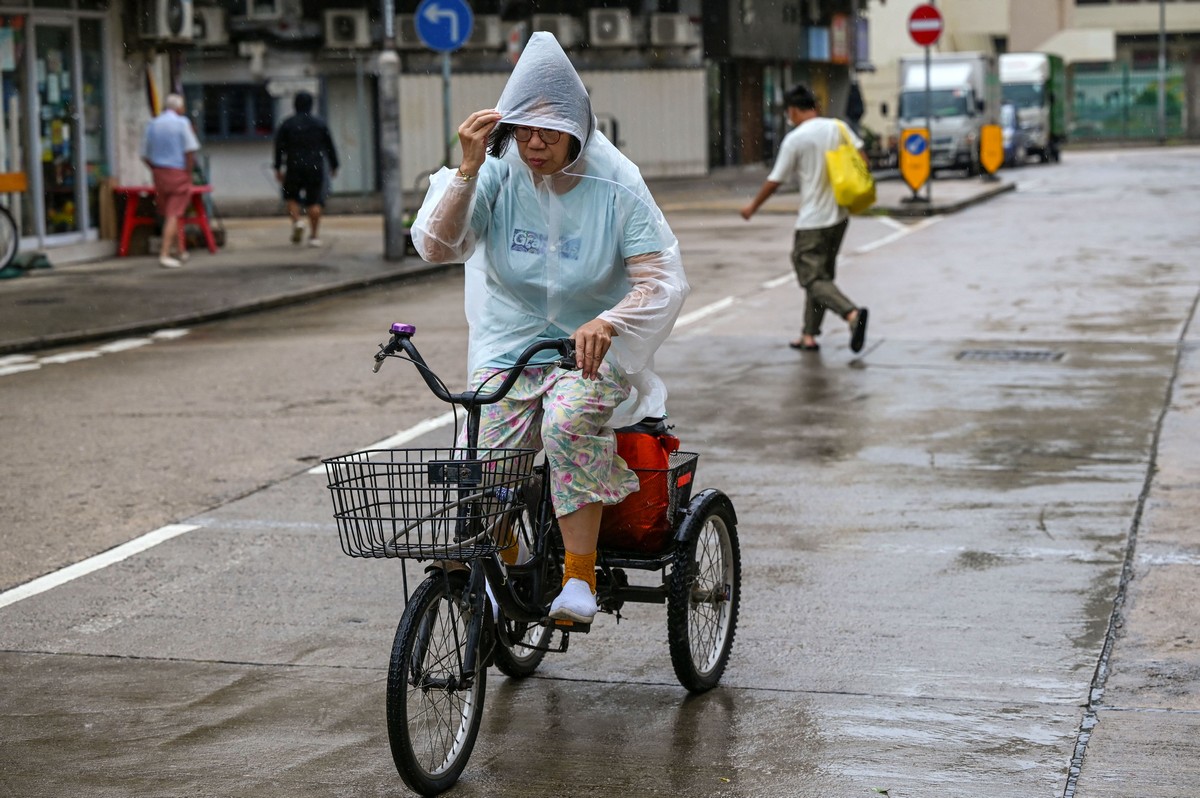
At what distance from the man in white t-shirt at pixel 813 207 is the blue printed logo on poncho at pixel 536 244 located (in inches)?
306

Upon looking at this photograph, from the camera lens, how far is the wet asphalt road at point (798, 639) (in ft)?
15.0

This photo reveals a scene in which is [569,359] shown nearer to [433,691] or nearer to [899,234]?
[433,691]

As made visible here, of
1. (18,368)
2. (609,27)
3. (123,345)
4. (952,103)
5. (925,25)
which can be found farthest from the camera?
(952,103)

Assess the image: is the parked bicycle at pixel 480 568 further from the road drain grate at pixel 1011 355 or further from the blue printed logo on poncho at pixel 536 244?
the road drain grate at pixel 1011 355

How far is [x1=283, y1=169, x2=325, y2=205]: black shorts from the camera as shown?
21250mm

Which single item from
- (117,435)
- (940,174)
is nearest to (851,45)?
(940,174)

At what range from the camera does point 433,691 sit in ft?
14.5

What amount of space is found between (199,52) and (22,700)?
31.8 meters

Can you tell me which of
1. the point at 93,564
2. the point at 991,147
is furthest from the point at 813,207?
the point at 991,147

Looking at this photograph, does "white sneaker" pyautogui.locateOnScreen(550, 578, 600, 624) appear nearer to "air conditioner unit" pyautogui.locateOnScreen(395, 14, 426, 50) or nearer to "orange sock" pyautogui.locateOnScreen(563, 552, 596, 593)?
"orange sock" pyautogui.locateOnScreen(563, 552, 596, 593)

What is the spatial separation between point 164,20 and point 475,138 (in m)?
17.0

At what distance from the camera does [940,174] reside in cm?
4219

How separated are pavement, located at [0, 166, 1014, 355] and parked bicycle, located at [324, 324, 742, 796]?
929 centimetres

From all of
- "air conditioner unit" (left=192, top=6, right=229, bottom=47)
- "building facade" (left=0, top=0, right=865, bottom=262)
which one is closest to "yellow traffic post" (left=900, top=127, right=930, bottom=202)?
"building facade" (left=0, top=0, right=865, bottom=262)
